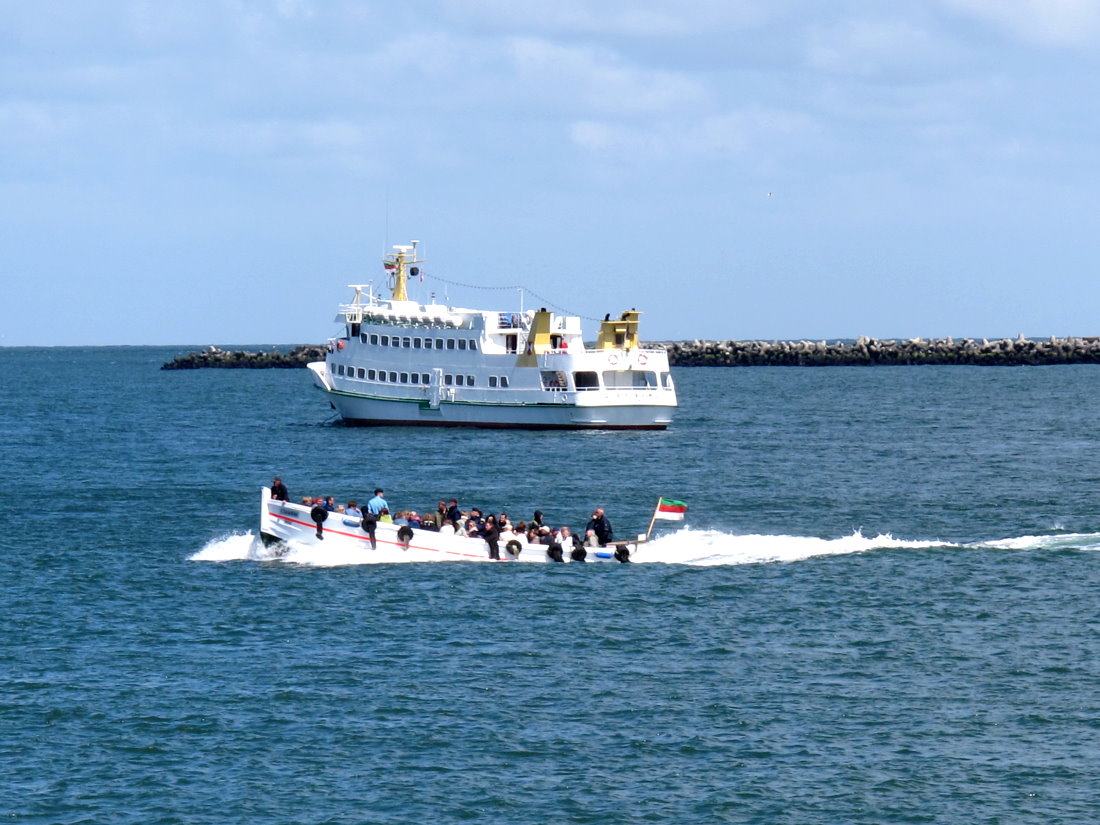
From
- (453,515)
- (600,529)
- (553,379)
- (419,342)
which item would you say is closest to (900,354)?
(553,379)

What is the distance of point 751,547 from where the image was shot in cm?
4362

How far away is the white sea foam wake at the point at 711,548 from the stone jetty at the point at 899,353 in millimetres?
137572

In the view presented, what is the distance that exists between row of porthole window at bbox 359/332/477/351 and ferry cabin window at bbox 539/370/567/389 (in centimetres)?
412

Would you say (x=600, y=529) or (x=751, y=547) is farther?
(x=751, y=547)

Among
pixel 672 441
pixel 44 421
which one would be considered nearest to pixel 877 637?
pixel 672 441

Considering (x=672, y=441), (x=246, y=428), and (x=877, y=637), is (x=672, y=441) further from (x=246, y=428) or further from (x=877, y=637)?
(x=877, y=637)

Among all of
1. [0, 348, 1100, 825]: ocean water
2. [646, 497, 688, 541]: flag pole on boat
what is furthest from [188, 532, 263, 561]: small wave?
[646, 497, 688, 541]: flag pole on boat

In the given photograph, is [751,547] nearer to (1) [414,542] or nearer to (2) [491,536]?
(2) [491,536]

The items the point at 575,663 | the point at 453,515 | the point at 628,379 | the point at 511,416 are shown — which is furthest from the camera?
the point at 511,416

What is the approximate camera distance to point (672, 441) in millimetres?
79938

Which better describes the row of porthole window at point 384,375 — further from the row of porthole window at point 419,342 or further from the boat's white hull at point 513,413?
the row of porthole window at point 419,342

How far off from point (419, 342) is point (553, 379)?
8035 mm

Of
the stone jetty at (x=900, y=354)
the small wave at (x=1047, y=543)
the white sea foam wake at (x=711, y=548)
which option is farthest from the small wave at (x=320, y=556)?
the stone jetty at (x=900, y=354)

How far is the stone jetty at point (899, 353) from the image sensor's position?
177500 mm
